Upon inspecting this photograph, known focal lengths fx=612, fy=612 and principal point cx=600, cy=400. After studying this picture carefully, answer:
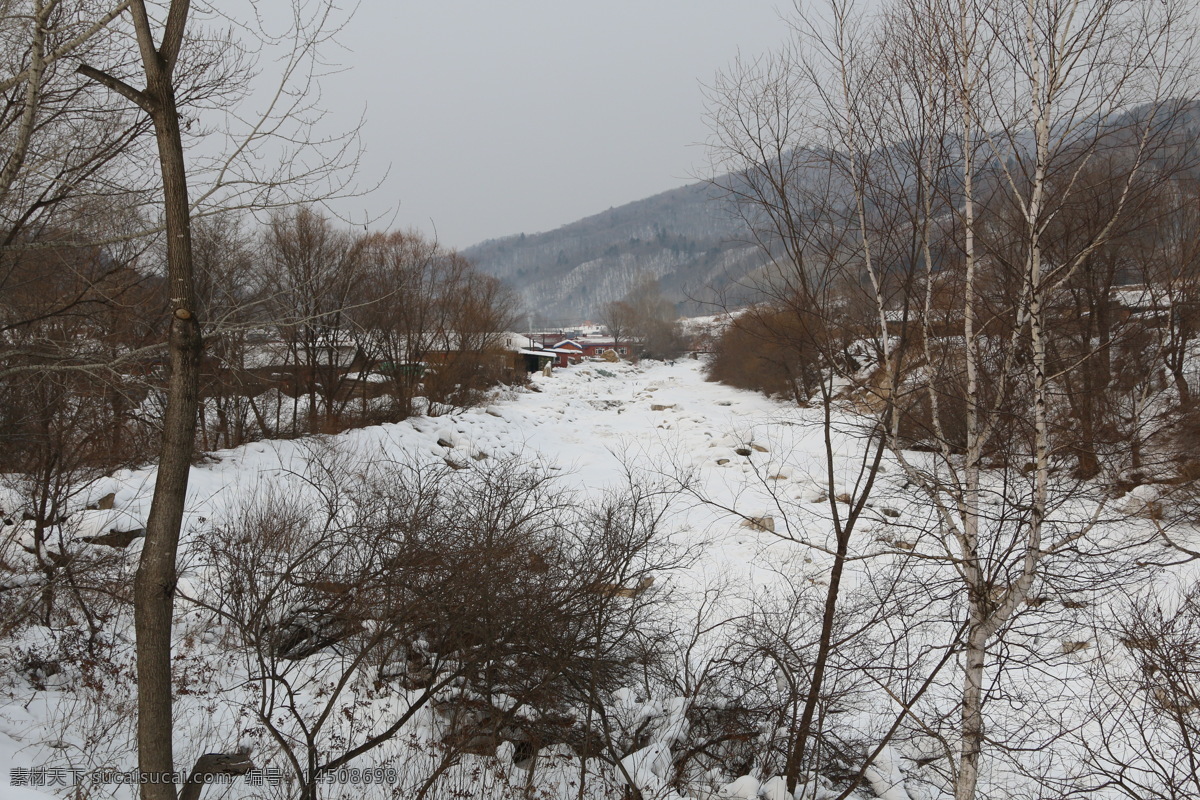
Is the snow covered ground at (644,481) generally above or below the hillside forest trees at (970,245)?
below

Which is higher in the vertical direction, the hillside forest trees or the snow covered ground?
the hillside forest trees

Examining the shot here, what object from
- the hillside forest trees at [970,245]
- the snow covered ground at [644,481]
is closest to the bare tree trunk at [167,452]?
the snow covered ground at [644,481]

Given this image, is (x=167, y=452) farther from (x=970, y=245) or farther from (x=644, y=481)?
(x=644, y=481)

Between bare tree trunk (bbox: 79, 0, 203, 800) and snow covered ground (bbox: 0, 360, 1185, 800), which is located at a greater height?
bare tree trunk (bbox: 79, 0, 203, 800)

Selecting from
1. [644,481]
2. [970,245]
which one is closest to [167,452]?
[970,245]

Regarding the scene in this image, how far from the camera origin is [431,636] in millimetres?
6520

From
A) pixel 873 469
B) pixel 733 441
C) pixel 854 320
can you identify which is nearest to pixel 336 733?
pixel 873 469

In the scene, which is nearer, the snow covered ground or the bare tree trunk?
the bare tree trunk

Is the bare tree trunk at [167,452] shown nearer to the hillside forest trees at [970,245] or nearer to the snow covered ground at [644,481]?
the snow covered ground at [644,481]

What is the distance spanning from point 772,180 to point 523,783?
19.3 ft

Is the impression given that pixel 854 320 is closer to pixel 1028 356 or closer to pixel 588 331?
pixel 1028 356

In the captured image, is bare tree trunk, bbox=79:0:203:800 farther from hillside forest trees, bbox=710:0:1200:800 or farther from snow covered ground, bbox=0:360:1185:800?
hillside forest trees, bbox=710:0:1200:800

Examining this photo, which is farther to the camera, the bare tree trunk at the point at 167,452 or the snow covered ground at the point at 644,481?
the snow covered ground at the point at 644,481

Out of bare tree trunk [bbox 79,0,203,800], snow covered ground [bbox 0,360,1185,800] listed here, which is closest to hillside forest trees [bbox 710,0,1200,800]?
snow covered ground [bbox 0,360,1185,800]
